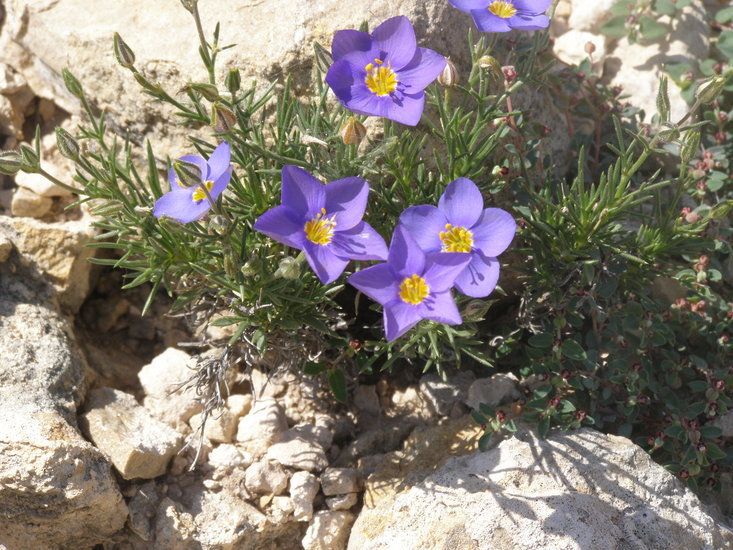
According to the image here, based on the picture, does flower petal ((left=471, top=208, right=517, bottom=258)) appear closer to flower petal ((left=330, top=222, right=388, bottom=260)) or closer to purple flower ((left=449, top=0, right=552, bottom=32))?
flower petal ((left=330, top=222, right=388, bottom=260))

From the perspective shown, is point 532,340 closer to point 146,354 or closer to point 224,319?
point 224,319

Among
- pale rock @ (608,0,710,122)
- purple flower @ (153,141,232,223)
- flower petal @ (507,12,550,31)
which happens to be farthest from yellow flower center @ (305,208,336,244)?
pale rock @ (608,0,710,122)

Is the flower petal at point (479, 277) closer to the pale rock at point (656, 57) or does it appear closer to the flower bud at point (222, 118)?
the flower bud at point (222, 118)

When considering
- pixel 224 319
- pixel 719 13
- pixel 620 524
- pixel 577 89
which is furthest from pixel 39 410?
pixel 719 13

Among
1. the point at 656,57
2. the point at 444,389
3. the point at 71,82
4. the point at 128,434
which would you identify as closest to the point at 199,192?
the point at 71,82

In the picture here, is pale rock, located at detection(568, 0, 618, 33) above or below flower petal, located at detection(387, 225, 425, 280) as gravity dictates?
below

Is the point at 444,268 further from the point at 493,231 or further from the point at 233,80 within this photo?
Answer: the point at 233,80

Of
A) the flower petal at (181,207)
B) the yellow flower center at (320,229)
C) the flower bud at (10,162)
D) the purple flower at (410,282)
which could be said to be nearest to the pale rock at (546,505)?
the purple flower at (410,282)
